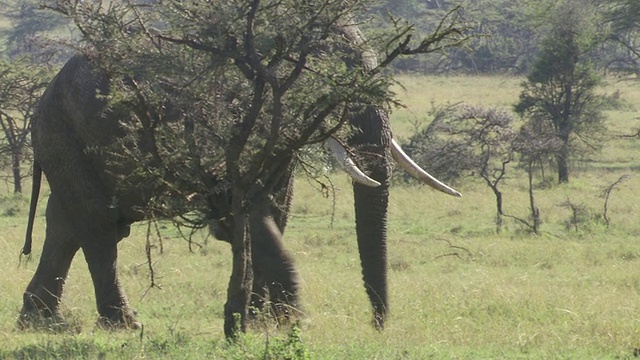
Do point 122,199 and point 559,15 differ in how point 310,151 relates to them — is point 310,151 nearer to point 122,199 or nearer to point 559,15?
point 122,199

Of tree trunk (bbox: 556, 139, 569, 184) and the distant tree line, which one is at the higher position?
the distant tree line

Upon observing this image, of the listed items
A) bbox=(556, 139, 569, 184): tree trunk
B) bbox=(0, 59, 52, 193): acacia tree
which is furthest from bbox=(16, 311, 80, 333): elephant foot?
bbox=(556, 139, 569, 184): tree trunk

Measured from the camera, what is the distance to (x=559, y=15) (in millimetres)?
24562

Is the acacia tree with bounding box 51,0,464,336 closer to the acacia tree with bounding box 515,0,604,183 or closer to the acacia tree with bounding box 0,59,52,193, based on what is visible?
the acacia tree with bounding box 0,59,52,193

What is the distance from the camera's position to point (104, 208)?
27.1 feet

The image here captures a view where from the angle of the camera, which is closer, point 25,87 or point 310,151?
point 310,151

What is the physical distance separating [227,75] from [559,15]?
1902 centimetres

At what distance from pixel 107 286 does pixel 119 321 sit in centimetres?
30

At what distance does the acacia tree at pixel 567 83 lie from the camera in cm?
2344

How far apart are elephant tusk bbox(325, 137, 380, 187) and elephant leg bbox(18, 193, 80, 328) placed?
240 centimetres

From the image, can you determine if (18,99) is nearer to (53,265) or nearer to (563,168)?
(563,168)

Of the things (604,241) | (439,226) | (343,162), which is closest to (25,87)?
(439,226)

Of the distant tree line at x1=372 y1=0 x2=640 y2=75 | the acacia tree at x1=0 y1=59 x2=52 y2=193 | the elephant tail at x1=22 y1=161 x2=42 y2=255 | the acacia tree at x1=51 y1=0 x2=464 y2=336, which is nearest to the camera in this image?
the acacia tree at x1=51 y1=0 x2=464 y2=336

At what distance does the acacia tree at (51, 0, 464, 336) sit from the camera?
19.9 ft
